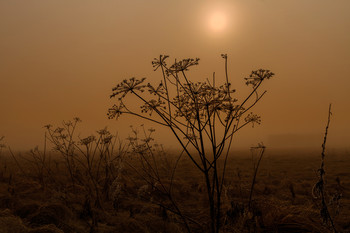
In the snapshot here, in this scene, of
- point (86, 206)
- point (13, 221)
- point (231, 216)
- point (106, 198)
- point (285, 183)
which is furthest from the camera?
point (285, 183)

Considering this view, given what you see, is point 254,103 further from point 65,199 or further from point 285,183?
point 285,183

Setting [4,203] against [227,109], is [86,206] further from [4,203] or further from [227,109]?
[227,109]

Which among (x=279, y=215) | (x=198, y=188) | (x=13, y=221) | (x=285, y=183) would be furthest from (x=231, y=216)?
(x=285, y=183)

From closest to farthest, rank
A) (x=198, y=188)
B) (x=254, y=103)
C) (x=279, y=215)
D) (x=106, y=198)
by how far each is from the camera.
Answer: (x=254, y=103) < (x=279, y=215) < (x=106, y=198) < (x=198, y=188)

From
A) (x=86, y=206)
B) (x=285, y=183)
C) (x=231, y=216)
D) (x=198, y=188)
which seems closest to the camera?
(x=231, y=216)

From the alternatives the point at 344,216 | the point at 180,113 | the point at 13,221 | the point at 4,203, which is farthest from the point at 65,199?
the point at 344,216

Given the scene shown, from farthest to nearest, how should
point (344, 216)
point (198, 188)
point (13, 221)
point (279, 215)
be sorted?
1. point (198, 188)
2. point (344, 216)
3. point (279, 215)
4. point (13, 221)

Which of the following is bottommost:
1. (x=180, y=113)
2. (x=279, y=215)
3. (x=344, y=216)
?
(x=344, y=216)

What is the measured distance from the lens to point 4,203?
23.4ft

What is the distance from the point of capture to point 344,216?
6844mm

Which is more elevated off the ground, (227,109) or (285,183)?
(227,109)

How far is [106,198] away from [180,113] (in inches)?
228

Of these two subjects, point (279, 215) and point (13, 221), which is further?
point (279, 215)

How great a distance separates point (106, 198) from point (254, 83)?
20.9 feet
